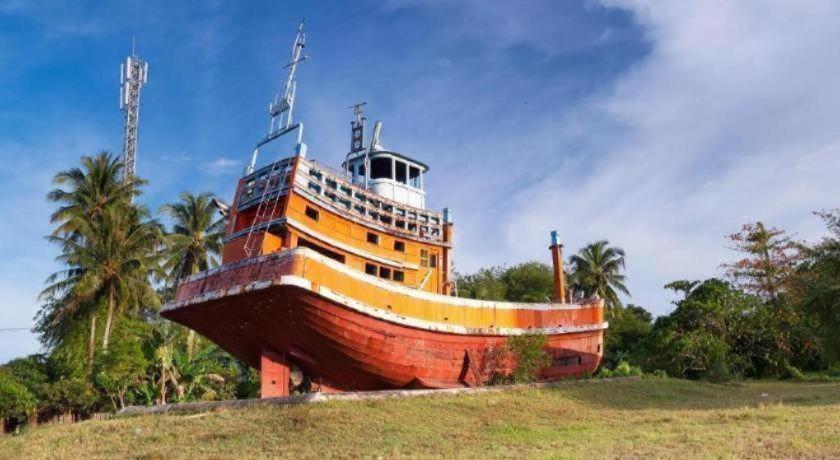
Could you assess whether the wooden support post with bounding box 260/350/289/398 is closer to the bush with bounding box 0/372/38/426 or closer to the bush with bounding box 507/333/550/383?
the bush with bounding box 507/333/550/383

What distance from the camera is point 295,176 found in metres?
15.1

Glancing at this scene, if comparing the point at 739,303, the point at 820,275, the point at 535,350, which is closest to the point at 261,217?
the point at 535,350

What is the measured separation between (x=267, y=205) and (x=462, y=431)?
294 inches

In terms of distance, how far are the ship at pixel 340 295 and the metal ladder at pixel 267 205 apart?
3 cm

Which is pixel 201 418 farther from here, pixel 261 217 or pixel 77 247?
pixel 77 247

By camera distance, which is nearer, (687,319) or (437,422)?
(437,422)

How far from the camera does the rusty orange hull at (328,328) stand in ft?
43.4

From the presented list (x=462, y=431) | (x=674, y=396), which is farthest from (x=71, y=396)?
(x=674, y=396)

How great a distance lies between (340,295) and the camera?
538 inches

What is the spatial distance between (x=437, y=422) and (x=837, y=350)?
49.0 feet

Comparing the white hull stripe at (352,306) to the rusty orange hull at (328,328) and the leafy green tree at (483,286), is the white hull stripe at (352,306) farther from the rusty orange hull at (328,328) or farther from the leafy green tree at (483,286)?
the leafy green tree at (483,286)

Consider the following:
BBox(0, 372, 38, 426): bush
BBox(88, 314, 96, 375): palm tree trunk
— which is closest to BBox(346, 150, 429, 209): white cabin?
BBox(88, 314, 96, 375): palm tree trunk

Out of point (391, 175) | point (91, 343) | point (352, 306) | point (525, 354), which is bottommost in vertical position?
point (525, 354)

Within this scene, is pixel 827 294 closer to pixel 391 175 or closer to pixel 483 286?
pixel 391 175
